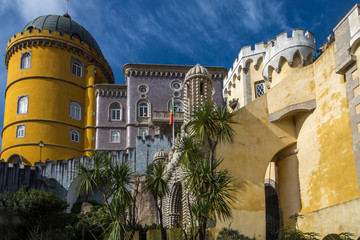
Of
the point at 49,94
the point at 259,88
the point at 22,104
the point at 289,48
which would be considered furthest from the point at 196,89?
the point at 22,104

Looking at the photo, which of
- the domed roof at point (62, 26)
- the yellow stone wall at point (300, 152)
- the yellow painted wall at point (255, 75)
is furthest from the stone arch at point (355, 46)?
the domed roof at point (62, 26)

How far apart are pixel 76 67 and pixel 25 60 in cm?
495

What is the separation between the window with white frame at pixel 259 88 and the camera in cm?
2569

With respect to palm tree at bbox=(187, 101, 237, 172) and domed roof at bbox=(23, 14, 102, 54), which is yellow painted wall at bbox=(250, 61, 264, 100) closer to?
palm tree at bbox=(187, 101, 237, 172)

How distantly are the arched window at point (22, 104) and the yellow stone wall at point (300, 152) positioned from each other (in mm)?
30085

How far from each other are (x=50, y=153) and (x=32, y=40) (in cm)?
1159

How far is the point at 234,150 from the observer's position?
1714 centimetres

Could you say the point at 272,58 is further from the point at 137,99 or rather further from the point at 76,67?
the point at 76,67

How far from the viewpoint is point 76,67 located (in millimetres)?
45219

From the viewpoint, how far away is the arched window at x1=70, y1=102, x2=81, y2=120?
4369 cm

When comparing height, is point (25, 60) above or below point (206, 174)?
above

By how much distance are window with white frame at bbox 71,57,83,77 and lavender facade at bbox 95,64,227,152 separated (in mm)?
2441

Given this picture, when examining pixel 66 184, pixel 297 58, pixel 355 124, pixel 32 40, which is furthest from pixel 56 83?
pixel 355 124

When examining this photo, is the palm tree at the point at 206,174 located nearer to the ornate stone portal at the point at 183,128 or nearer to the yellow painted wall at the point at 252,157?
the yellow painted wall at the point at 252,157
